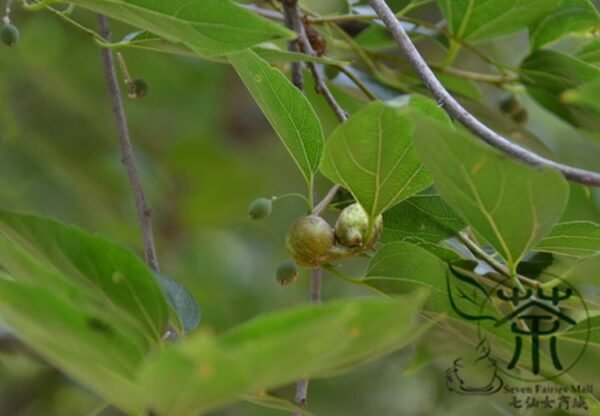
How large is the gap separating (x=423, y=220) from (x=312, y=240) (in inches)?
4.3

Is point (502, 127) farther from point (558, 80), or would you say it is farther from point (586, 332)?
point (586, 332)

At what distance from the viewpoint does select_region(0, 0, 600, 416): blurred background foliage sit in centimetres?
173

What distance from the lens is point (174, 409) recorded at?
0.50m

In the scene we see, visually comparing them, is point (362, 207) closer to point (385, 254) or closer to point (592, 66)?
point (385, 254)

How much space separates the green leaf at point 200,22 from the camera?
0.63 m

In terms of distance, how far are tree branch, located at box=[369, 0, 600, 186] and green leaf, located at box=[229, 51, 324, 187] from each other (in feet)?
0.29

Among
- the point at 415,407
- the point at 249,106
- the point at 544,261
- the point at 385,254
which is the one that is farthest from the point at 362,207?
the point at 249,106

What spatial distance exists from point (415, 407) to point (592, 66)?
1.07 metres

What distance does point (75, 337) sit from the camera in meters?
0.51

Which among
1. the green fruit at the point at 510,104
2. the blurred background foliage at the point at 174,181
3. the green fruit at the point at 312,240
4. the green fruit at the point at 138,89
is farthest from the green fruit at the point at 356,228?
the blurred background foliage at the point at 174,181

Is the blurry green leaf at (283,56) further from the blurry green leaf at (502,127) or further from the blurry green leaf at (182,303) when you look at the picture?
→ the blurry green leaf at (502,127)

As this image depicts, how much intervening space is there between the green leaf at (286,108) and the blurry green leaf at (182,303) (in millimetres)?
135

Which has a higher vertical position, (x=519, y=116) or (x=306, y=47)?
(x=519, y=116)

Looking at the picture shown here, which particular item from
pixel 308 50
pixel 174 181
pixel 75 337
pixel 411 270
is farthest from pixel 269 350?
pixel 174 181
